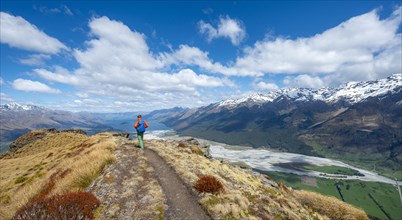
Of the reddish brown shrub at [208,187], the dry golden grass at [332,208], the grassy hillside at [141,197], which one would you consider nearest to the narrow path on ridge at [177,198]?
the grassy hillside at [141,197]

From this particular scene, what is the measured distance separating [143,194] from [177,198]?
2412 mm

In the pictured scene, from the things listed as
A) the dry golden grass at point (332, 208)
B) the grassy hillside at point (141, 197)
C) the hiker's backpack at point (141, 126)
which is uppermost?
the hiker's backpack at point (141, 126)

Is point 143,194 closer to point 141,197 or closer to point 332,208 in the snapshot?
point 141,197

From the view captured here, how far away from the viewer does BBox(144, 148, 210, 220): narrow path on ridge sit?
43.6 ft

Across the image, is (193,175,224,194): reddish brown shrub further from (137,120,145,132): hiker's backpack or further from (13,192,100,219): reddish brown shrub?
(137,120,145,132): hiker's backpack

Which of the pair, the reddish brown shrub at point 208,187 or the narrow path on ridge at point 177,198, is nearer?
the narrow path on ridge at point 177,198

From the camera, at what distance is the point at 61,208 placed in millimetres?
11539

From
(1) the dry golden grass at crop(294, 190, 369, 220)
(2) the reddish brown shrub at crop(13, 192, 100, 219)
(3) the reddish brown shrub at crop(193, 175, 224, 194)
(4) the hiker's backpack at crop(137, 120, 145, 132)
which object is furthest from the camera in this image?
(4) the hiker's backpack at crop(137, 120, 145, 132)

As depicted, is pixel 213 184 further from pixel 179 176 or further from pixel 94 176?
pixel 94 176

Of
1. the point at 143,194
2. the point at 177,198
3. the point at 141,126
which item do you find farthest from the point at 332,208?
the point at 141,126

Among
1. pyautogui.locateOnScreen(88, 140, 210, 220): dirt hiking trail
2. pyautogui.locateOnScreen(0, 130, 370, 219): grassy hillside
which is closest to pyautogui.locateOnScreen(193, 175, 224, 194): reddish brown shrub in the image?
pyautogui.locateOnScreen(0, 130, 370, 219): grassy hillside

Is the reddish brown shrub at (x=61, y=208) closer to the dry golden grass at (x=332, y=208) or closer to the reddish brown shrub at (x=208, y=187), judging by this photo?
the reddish brown shrub at (x=208, y=187)

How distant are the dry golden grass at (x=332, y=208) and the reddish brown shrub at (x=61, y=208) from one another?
64.7ft

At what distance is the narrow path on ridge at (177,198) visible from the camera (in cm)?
1328
